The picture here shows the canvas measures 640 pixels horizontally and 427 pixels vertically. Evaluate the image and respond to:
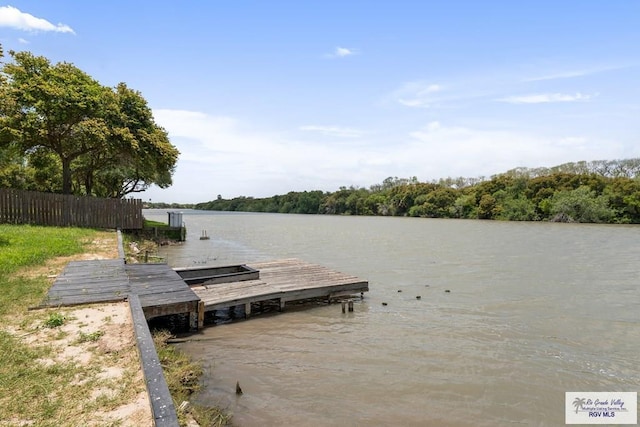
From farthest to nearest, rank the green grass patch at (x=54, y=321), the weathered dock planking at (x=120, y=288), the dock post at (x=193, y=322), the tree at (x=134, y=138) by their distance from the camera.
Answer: the tree at (x=134, y=138), the dock post at (x=193, y=322), the weathered dock planking at (x=120, y=288), the green grass patch at (x=54, y=321)

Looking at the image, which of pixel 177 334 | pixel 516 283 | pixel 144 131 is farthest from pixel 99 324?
pixel 144 131

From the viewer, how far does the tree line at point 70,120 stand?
600 inches

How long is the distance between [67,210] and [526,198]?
206 feet

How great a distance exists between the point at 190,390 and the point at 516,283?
1167 cm

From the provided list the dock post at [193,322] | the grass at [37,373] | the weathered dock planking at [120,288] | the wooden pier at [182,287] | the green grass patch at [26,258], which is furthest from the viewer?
the dock post at [193,322]

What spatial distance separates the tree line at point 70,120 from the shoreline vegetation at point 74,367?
38.1 feet

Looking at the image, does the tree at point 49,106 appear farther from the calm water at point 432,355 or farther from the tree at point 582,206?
the tree at point 582,206

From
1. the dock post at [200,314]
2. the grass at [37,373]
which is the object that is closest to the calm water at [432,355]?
the dock post at [200,314]

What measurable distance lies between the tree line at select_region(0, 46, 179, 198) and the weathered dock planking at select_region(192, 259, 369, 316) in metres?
10.8

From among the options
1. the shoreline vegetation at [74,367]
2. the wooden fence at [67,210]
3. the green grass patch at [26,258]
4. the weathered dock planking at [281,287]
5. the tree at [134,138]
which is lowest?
the weathered dock planking at [281,287]

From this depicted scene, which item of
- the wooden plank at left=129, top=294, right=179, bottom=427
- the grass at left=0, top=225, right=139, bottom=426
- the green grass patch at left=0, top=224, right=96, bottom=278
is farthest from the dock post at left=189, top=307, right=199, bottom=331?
the green grass patch at left=0, top=224, right=96, bottom=278

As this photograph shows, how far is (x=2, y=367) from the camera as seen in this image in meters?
3.45

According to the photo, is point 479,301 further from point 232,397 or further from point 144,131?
point 144,131

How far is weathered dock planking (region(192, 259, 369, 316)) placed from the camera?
26.3 feet
